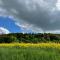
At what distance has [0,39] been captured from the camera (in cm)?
4041

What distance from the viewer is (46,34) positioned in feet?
155

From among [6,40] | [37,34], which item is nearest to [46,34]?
[37,34]

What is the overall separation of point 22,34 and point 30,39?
490 centimetres

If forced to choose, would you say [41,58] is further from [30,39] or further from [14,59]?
[30,39]

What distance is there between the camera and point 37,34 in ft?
157

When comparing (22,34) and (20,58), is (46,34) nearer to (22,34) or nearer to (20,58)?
(22,34)

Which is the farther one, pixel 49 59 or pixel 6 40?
pixel 6 40

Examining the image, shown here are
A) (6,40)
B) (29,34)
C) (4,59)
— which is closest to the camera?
(4,59)

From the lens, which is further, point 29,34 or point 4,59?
point 29,34

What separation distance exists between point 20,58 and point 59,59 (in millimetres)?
1700

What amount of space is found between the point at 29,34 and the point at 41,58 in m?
36.8

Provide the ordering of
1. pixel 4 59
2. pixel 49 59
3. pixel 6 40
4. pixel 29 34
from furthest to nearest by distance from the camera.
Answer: pixel 29 34
pixel 6 40
pixel 49 59
pixel 4 59

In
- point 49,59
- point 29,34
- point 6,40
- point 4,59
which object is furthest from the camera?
point 29,34

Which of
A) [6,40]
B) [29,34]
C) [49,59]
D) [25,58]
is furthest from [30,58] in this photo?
[29,34]
